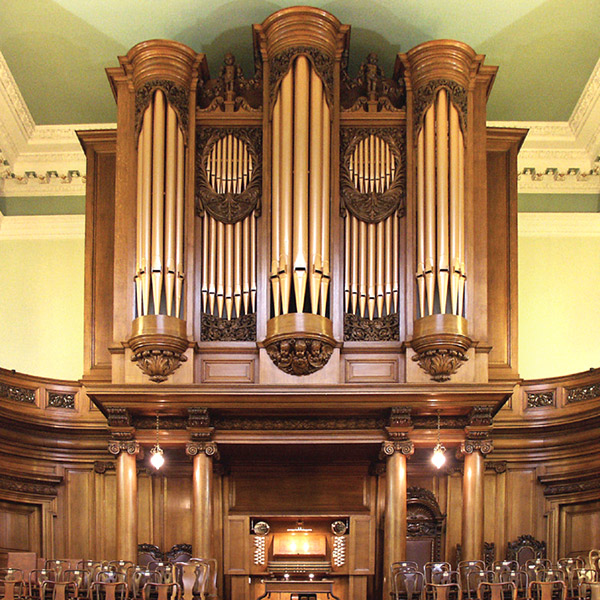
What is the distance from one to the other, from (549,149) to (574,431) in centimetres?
490

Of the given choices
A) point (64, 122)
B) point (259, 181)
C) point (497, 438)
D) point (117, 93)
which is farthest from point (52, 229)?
point (497, 438)

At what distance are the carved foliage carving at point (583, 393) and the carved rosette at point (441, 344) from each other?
81.2 inches

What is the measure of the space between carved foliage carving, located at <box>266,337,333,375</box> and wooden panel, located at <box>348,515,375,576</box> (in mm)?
2826

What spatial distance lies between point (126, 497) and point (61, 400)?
212 centimetres

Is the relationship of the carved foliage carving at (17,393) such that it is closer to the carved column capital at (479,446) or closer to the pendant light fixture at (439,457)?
the pendant light fixture at (439,457)

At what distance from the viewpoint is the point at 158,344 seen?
46.2ft

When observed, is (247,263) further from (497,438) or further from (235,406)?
(497,438)

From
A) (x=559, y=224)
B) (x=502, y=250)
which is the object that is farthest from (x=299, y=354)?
(x=559, y=224)

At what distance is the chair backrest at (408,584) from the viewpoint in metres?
13.5

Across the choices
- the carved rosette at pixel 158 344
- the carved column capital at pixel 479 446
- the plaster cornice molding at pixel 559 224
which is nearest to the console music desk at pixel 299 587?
the carved column capital at pixel 479 446

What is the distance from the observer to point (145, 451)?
50.2 feet

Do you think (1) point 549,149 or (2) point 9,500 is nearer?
(2) point 9,500

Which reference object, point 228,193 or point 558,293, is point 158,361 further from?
point 558,293

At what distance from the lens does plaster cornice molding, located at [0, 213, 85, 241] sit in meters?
18.0
